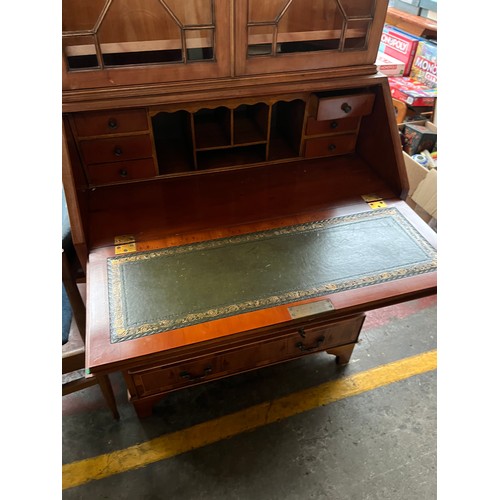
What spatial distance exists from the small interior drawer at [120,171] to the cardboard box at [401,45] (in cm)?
207

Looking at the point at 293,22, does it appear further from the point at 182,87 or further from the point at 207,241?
the point at 207,241

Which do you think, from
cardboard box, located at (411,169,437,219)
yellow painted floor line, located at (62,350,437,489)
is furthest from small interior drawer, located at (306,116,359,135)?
yellow painted floor line, located at (62,350,437,489)

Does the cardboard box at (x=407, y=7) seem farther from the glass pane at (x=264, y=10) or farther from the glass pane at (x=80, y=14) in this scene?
the glass pane at (x=80, y=14)

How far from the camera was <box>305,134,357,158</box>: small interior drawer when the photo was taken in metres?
1.61

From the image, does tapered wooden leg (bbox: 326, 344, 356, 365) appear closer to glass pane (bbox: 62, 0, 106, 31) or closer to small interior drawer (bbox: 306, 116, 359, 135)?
small interior drawer (bbox: 306, 116, 359, 135)

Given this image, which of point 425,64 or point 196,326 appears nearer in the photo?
point 196,326

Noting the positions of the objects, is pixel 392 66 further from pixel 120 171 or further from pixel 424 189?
pixel 120 171

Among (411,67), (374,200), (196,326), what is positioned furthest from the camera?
(411,67)

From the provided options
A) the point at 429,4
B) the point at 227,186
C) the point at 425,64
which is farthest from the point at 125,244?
the point at 429,4

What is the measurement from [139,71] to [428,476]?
1838 mm

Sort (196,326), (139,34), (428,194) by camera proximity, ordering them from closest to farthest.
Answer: (196,326) → (139,34) → (428,194)

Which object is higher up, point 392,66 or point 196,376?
point 392,66

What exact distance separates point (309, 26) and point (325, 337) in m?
1.11

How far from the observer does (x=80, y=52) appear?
1.13 m
